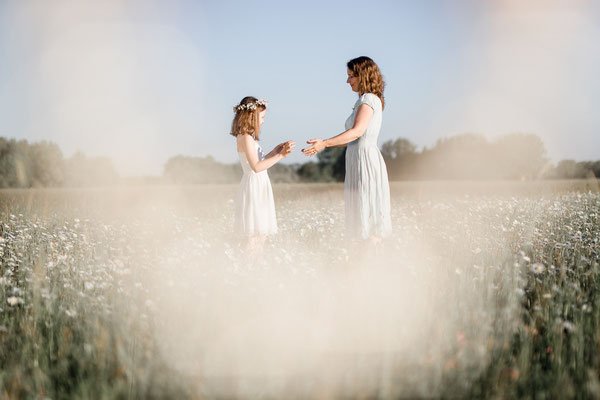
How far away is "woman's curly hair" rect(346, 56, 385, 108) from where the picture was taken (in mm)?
7008

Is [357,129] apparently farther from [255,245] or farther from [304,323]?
[304,323]

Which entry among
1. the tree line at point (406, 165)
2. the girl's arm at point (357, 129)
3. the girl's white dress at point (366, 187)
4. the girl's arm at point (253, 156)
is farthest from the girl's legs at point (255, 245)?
the tree line at point (406, 165)

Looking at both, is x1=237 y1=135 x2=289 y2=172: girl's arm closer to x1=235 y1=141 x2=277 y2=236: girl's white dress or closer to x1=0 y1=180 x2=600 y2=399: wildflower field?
x1=235 y1=141 x2=277 y2=236: girl's white dress

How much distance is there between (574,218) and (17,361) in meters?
11.1

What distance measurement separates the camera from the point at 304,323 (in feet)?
16.2

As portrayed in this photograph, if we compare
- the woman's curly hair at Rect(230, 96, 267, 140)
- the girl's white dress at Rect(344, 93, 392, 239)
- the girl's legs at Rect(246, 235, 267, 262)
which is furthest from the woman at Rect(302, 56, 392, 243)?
the girl's legs at Rect(246, 235, 267, 262)

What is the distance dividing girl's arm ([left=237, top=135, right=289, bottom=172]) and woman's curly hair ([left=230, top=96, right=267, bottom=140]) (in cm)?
8

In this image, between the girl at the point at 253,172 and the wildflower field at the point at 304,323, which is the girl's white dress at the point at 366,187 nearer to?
the wildflower field at the point at 304,323

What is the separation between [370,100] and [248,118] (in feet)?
4.92

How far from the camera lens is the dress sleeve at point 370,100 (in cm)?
696

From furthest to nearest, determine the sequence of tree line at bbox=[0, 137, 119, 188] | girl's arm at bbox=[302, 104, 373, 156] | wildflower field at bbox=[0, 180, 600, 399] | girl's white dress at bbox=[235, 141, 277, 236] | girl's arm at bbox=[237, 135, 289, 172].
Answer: tree line at bbox=[0, 137, 119, 188] → girl's white dress at bbox=[235, 141, 277, 236] → girl's arm at bbox=[237, 135, 289, 172] → girl's arm at bbox=[302, 104, 373, 156] → wildflower field at bbox=[0, 180, 600, 399]

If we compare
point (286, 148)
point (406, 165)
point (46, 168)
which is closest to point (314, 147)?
point (286, 148)

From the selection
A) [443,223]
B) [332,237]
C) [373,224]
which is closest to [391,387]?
[373,224]

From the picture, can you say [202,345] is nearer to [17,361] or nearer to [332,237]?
[17,361]
